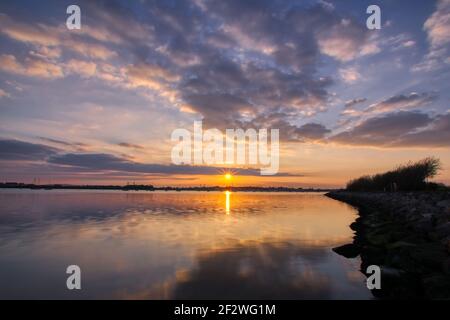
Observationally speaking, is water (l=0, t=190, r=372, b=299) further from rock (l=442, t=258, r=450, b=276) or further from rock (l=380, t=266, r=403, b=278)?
rock (l=442, t=258, r=450, b=276)

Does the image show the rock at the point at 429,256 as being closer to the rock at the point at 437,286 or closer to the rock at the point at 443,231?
the rock at the point at 437,286

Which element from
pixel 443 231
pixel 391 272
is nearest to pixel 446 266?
pixel 391 272

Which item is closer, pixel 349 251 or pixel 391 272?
pixel 391 272

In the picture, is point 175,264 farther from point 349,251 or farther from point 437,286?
point 437,286

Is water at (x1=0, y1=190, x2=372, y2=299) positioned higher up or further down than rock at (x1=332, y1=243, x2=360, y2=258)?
further down

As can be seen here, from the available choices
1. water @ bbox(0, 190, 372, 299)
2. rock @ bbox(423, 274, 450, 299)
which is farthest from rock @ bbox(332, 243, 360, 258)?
rock @ bbox(423, 274, 450, 299)

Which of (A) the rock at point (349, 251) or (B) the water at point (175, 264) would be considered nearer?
(B) the water at point (175, 264)

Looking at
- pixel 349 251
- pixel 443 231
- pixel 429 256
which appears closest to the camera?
pixel 429 256

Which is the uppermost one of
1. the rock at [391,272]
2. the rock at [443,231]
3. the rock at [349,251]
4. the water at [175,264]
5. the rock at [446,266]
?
the rock at [443,231]

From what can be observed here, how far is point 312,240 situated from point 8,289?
17.4 metres

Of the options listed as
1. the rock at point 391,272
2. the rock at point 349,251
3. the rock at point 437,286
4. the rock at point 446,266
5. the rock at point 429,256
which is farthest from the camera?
the rock at point 349,251

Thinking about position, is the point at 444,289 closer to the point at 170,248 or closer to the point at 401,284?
the point at 401,284

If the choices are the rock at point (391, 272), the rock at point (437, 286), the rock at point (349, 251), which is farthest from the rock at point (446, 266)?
the rock at point (349, 251)
